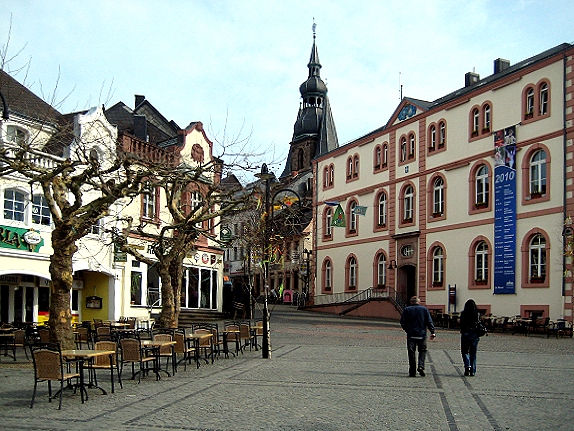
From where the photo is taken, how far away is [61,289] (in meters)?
18.2

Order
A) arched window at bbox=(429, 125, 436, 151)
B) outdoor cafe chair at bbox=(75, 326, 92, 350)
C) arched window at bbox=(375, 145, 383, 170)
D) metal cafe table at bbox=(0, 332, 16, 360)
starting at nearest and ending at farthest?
1. metal cafe table at bbox=(0, 332, 16, 360)
2. outdoor cafe chair at bbox=(75, 326, 92, 350)
3. arched window at bbox=(429, 125, 436, 151)
4. arched window at bbox=(375, 145, 383, 170)

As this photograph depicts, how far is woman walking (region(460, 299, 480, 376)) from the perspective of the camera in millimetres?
15656

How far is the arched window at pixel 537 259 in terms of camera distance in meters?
33.2

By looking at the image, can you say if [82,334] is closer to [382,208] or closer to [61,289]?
[61,289]

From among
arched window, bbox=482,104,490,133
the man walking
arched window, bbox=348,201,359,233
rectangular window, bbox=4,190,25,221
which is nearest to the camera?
the man walking

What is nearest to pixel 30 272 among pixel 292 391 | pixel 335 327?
pixel 335 327

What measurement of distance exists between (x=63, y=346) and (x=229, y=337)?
4862 mm

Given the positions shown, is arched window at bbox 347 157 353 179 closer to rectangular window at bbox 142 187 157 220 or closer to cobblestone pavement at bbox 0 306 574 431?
rectangular window at bbox 142 187 157 220

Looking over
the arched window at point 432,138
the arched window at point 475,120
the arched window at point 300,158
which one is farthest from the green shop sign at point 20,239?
the arched window at point 300,158

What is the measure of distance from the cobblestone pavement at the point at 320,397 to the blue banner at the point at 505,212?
14.1 meters

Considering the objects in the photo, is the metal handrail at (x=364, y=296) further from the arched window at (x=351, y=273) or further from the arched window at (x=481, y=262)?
the arched window at (x=481, y=262)

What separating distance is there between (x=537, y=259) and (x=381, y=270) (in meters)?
14.2

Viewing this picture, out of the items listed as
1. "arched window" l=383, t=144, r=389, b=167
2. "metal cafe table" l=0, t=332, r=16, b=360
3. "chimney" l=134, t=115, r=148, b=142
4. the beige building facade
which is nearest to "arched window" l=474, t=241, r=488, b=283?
the beige building facade

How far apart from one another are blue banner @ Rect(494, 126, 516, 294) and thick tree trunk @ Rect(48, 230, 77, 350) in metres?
22.9
